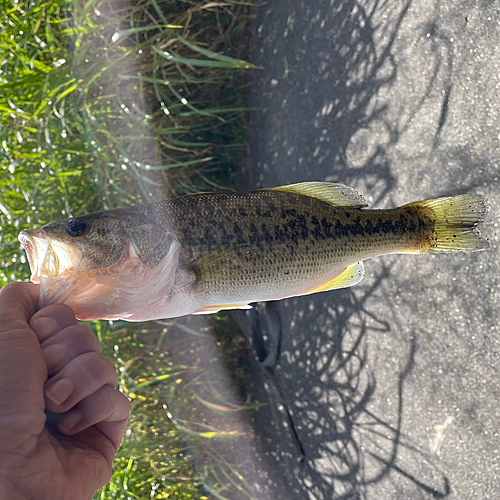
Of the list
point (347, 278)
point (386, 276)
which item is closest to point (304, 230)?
point (347, 278)

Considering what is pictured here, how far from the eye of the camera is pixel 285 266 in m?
1.95

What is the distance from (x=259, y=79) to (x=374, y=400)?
2.45 meters

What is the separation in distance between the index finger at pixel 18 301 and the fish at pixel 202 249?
7cm

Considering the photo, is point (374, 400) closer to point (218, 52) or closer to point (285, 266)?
point (285, 266)

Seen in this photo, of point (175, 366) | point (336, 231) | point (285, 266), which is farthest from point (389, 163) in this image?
point (175, 366)

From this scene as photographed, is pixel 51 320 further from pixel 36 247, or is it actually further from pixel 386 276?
pixel 386 276

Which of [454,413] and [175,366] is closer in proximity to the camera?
[454,413]

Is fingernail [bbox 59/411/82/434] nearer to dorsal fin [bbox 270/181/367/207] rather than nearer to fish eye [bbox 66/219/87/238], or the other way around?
fish eye [bbox 66/219/87/238]

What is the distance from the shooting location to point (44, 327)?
164 centimetres

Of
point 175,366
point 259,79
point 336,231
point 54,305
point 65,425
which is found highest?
point 259,79

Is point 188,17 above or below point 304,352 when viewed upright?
above

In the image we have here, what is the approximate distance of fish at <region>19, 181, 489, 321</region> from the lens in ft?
6.14

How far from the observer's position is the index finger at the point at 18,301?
63.4 inches

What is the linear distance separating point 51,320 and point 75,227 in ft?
1.30
